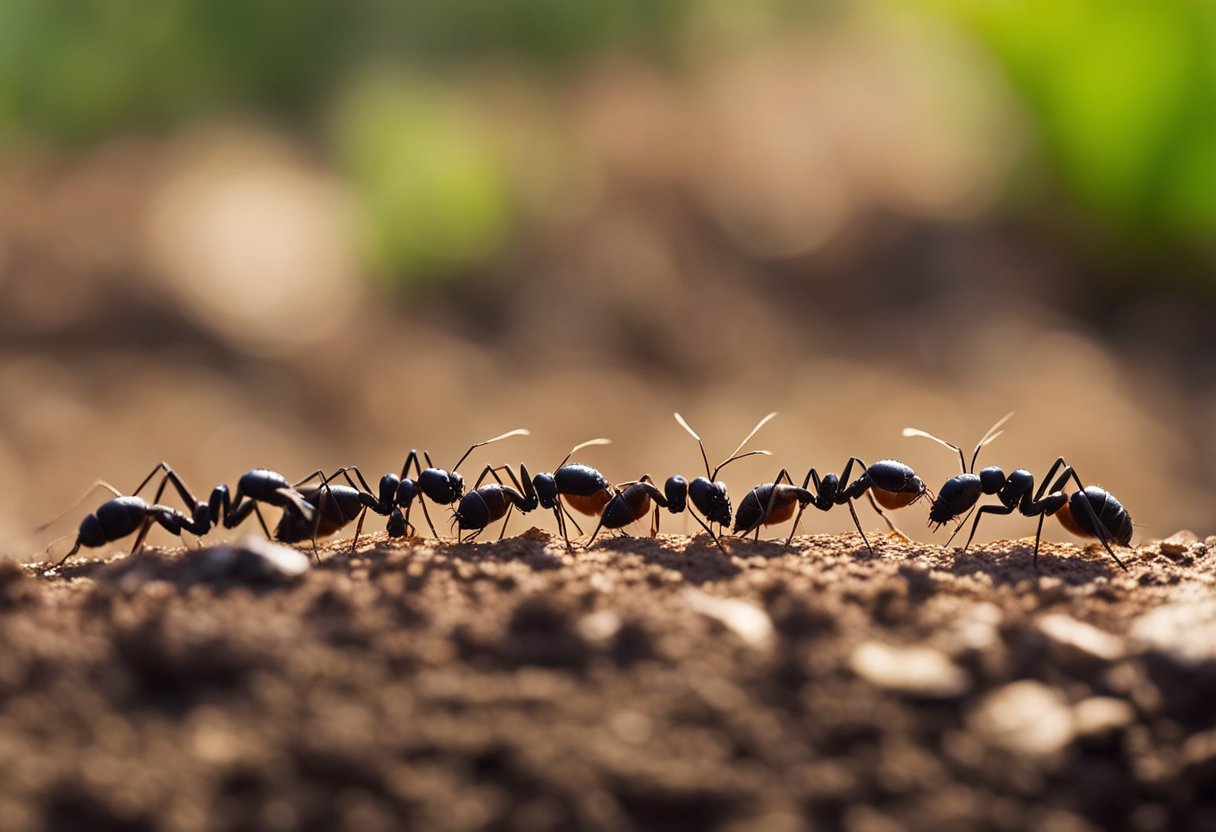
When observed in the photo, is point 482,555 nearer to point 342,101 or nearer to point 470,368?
point 470,368

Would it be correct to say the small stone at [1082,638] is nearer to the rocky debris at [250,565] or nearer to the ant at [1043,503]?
the ant at [1043,503]

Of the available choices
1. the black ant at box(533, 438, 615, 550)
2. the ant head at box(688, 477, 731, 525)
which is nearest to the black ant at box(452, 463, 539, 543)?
the black ant at box(533, 438, 615, 550)

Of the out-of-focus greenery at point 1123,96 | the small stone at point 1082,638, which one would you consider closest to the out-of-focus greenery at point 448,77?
the out-of-focus greenery at point 1123,96

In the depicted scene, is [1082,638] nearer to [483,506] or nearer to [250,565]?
[250,565]

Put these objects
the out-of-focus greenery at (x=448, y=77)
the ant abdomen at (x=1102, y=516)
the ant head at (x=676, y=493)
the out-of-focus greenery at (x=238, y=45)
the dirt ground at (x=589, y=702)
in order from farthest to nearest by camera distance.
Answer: the out-of-focus greenery at (x=238, y=45), the out-of-focus greenery at (x=448, y=77), the ant head at (x=676, y=493), the ant abdomen at (x=1102, y=516), the dirt ground at (x=589, y=702)

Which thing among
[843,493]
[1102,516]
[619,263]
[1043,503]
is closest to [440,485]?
[843,493]

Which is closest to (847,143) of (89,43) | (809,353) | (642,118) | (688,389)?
(642,118)
